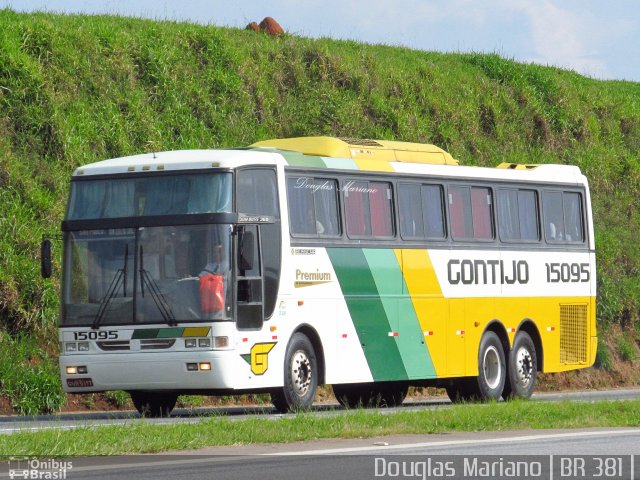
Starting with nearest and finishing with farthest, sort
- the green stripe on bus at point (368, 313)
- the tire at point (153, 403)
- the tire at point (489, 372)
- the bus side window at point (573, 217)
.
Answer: the tire at point (153, 403), the green stripe on bus at point (368, 313), the tire at point (489, 372), the bus side window at point (573, 217)

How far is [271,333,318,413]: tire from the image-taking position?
1991cm

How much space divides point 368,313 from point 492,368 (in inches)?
142

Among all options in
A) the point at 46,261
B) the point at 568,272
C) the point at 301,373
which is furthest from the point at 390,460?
the point at 568,272

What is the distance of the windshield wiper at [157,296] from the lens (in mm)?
19297

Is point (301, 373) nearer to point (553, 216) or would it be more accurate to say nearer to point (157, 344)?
point (157, 344)

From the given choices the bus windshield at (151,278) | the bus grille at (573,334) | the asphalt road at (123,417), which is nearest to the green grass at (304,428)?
the asphalt road at (123,417)

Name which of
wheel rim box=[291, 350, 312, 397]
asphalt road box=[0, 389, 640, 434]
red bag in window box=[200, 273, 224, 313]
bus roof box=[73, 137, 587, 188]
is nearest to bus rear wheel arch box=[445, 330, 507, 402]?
asphalt road box=[0, 389, 640, 434]

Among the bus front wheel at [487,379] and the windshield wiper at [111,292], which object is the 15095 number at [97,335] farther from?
the bus front wheel at [487,379]

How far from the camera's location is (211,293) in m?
19.2

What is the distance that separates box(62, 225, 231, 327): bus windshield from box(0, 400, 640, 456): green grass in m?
3.05

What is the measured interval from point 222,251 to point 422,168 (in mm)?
5188

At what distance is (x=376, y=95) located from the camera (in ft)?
130

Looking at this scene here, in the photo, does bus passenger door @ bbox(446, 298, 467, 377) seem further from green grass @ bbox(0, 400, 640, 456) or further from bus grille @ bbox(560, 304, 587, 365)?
green grass @ bbox(0, 400, 640, 456)

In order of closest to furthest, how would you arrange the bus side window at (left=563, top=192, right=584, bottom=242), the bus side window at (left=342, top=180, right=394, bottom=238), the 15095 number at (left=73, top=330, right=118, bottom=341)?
1. the 15095 number at (left=73, top=330, right=118, bottom=341)
2. the bus side window at (left=342, top=180, right=394, bottom=238)
3. the bus side window at (left=563, top=192, right=584, bottom=242)
